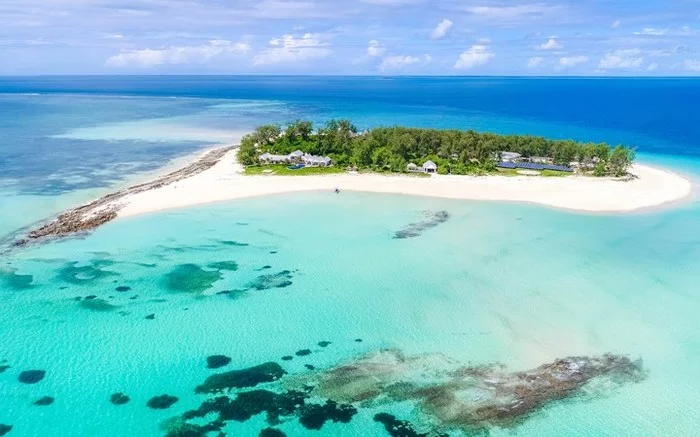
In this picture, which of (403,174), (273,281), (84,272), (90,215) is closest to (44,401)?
(84,272)

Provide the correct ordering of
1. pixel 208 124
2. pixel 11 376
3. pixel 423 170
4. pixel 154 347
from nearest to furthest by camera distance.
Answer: pixel 11 376 → pixel 154 347 → pixel 423 170 → pixel 208 124

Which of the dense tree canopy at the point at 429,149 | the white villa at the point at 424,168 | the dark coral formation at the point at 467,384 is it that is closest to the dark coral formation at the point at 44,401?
the dark coral formation at the point at 467,384

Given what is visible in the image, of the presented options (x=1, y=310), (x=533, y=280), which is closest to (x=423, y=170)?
(x=533, y=280)

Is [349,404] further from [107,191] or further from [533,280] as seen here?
[107,191]

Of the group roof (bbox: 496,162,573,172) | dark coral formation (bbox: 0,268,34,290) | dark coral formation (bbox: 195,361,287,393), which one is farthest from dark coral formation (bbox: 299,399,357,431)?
roof (bbox: 496,162,573,172)

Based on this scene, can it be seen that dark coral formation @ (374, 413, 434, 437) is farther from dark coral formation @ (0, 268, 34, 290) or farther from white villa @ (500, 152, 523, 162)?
white villa @ (500, 152, 523, 162)

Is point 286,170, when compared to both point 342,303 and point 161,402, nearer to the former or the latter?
point 342,303
